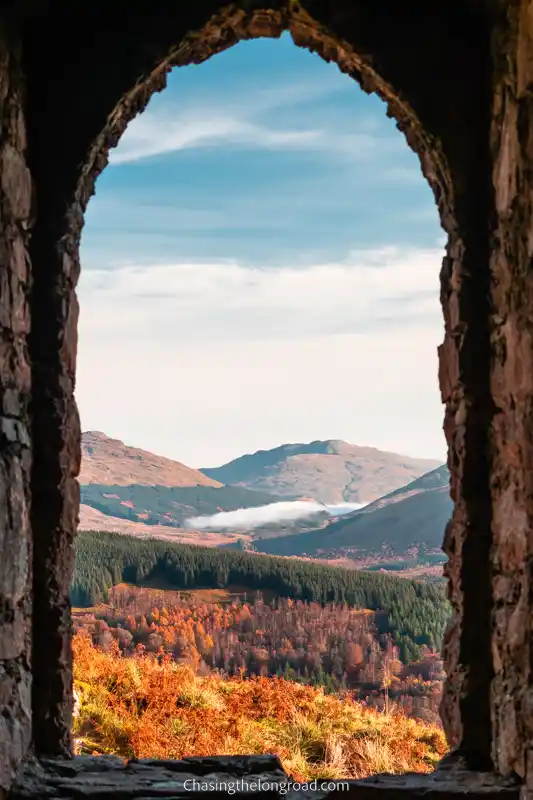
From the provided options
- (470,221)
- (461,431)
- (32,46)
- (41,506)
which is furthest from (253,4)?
(41,506)

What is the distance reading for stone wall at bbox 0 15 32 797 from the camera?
2340mm

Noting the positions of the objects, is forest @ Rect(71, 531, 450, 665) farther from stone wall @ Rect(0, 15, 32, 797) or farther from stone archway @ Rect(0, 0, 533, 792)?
stone wall @ Rect(0, 15, 32, 797)

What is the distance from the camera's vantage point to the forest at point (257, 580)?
19.6 feet

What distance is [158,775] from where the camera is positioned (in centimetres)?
251

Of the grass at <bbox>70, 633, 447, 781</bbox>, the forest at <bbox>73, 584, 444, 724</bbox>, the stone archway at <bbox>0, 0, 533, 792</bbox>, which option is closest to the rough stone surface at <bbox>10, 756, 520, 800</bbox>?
the stone archway at <bbox>0, 0, 533, 792</bbox>

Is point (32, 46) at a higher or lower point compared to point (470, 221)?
higher

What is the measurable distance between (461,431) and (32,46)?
2.08 meters

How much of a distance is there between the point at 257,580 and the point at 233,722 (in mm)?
1400

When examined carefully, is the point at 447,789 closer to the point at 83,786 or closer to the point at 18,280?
the point at 83,786

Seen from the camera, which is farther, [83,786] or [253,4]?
[253,4]

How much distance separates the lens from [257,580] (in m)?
6.31

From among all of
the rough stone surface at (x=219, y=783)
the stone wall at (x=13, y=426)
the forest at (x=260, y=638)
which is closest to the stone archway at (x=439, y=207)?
the stone wall at (x=13, y=426)

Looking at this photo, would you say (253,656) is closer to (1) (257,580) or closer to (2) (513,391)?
→ (1) (257,580)

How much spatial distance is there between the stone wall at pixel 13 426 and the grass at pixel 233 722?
7.33 ft
